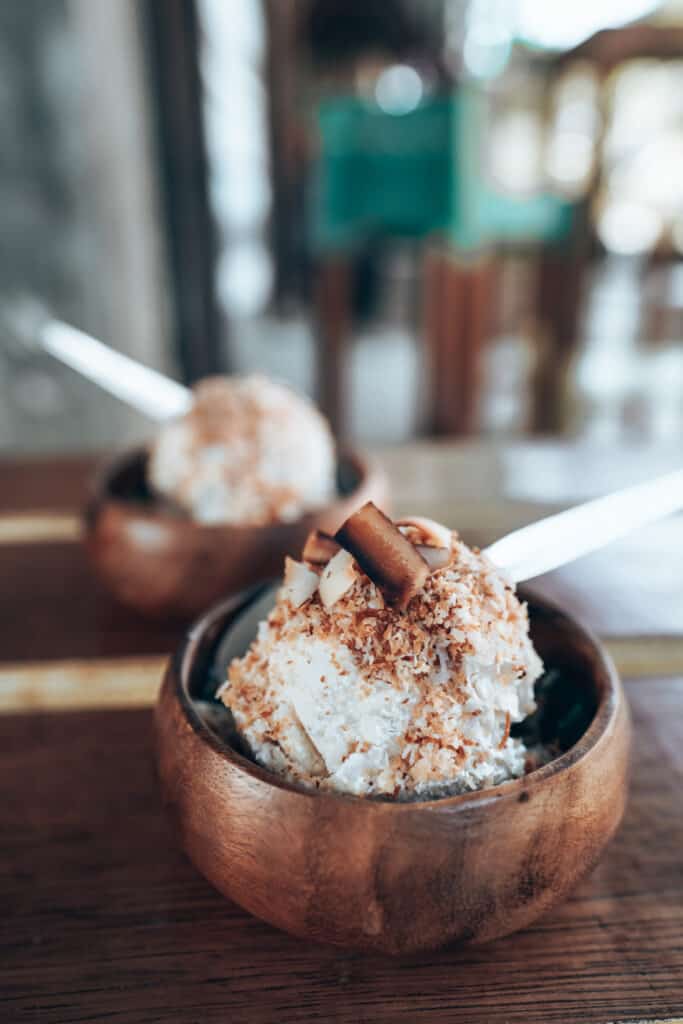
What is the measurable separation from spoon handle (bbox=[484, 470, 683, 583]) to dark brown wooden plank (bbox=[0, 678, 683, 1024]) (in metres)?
0.15

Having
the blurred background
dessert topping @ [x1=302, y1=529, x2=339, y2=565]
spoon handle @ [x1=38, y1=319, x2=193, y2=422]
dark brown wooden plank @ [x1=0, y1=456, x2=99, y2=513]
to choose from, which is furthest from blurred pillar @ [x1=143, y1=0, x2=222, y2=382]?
dessert topping @ [x1=302, y1=529, x2=339, y2=565]

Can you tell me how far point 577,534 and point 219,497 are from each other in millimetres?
303

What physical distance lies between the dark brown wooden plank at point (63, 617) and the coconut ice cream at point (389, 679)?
247 mm

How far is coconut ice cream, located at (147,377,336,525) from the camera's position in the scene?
0.60m

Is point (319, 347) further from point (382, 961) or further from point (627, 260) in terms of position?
point (382, 961)

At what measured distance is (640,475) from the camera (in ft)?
3.07

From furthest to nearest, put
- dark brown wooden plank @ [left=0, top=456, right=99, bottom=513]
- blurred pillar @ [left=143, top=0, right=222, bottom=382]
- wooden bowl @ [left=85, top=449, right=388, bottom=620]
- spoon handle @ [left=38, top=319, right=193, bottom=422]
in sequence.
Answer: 1. blurred pillar @ [left=143, top=0, right=222, bottom=382]
2. dark brown wooden plank @ [left=0, top=456, right=99, bottom=513]
3. spoon handle @ [left=38, top=319, right=193, bottom=422]
4. wooden bowl @ [left=85, top=449, right=388, bottom=620]

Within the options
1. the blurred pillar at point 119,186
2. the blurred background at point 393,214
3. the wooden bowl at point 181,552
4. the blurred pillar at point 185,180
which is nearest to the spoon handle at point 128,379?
the wooden bowl at point 181,552

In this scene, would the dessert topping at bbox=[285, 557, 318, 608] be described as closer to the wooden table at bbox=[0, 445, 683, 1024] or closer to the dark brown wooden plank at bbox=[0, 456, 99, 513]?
the wooden table at bbox=[0, 445, 683, 1024]

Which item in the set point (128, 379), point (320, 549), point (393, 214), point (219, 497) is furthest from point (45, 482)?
point (393, 214)

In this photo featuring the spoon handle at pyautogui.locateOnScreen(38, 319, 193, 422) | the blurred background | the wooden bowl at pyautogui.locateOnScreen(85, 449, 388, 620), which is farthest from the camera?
the blurred background

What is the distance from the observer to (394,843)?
0.92 feet

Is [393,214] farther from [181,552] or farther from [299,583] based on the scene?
[299,583]

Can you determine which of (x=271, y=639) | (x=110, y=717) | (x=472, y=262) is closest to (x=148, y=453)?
(x=110, y=717)
